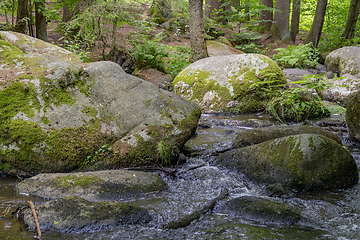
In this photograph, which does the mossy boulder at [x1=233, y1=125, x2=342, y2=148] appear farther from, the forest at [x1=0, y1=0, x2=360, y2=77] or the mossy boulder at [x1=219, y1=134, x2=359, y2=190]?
the forest at [x1=0, y1=0, x2=360, y2=77]

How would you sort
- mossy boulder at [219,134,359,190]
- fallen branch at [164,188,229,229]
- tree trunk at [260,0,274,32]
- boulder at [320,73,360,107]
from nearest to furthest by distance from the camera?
fallen branch at [164,188,229,229], mossy boulder at [219,134,359,190], boulder at [320,73,360,107], tree trunk at [260,0,274,32]

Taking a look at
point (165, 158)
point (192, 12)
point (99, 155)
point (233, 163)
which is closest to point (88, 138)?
point (99, 155)

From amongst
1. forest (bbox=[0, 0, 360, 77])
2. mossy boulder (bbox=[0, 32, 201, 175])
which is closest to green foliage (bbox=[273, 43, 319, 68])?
forest (bbox=[0, 0, 360, 77])

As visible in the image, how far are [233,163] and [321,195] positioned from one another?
1.40m

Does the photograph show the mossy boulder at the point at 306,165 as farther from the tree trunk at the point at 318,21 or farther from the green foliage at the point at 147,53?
the tree trunk at the point at 318,21

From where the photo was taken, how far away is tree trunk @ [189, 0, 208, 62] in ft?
32.5

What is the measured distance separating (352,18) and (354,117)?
13.5 metres

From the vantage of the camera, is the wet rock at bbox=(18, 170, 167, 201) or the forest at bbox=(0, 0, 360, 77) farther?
the forest at bbox=(0, 0, 360, 77)

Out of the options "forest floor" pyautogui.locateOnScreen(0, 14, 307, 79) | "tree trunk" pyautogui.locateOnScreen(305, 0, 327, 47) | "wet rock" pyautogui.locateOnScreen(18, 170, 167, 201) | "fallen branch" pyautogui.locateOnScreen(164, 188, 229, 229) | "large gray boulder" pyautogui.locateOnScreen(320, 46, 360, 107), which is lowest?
"fallen branch" pyautogui.locateOnScreen(164, 188, 229, 229)

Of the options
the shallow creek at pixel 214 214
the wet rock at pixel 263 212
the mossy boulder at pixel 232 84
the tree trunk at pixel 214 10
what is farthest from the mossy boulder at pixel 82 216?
the tree trunk at pixel 214 10

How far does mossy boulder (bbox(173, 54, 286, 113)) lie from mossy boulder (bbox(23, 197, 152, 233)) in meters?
5.97

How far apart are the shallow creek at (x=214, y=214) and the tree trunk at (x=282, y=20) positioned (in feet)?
54.7

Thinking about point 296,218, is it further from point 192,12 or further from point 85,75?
point 192,12

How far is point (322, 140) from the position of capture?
3803 millimetres
